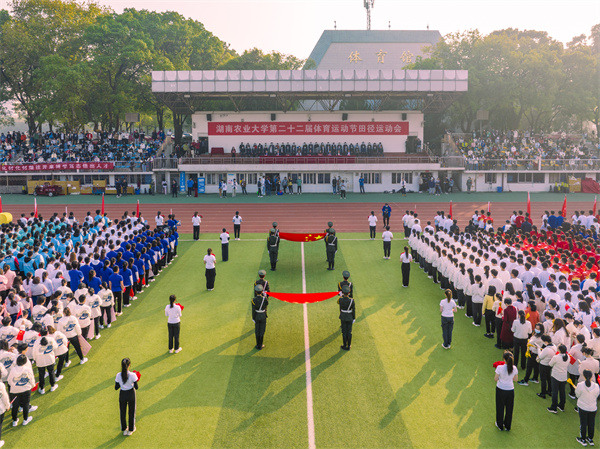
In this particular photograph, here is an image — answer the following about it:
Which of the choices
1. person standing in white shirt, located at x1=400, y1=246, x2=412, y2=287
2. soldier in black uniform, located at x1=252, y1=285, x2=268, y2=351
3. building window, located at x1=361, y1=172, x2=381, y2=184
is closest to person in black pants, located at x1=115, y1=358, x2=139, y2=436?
soldier in black uniform, located at x1=252, y1=285, x2=268, y2=351

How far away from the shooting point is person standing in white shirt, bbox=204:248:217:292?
1550 centimetres

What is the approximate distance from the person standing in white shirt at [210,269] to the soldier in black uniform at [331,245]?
454cm

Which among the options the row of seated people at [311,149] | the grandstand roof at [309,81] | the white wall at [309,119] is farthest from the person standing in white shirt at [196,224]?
the white wall at [309,119]

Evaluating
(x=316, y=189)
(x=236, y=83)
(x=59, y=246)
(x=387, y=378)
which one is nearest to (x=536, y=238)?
(x=387, y=378)

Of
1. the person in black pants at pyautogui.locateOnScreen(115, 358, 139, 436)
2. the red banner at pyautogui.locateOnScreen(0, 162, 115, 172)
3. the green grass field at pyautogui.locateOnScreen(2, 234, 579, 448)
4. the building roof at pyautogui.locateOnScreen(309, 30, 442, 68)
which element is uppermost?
A: the building roof at pyautogui.locateOnScreen(309, 30, 442, 68)

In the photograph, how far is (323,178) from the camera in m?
42.2

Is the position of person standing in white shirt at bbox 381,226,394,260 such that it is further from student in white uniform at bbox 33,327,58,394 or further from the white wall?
A: the white wall

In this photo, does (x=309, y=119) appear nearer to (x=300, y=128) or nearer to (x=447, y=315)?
(x=300, y=128)

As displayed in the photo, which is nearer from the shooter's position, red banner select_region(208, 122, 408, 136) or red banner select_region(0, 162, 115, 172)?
red banner select_region(0, 162, 115, 172)

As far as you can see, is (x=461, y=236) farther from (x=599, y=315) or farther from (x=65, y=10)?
(x=65, y=10)

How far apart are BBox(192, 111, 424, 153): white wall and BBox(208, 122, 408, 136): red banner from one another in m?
0.30

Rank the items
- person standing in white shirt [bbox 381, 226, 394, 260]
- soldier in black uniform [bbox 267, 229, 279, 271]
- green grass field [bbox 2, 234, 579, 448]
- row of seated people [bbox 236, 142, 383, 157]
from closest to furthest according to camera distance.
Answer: green grass field [bbox 2, 234, 579, 448]
soldier in black uniform [bbox 267, 229, 279, 271]
person standing in white shirt [bbox 381, 226, 394, 260]
row of seated people [bbox 236, 142, 383, 157]

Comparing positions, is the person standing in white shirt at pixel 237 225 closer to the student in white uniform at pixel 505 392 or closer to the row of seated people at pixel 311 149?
the student in white uniform at pixel 505 392

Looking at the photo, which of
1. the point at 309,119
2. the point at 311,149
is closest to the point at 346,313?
the point at 311,149
